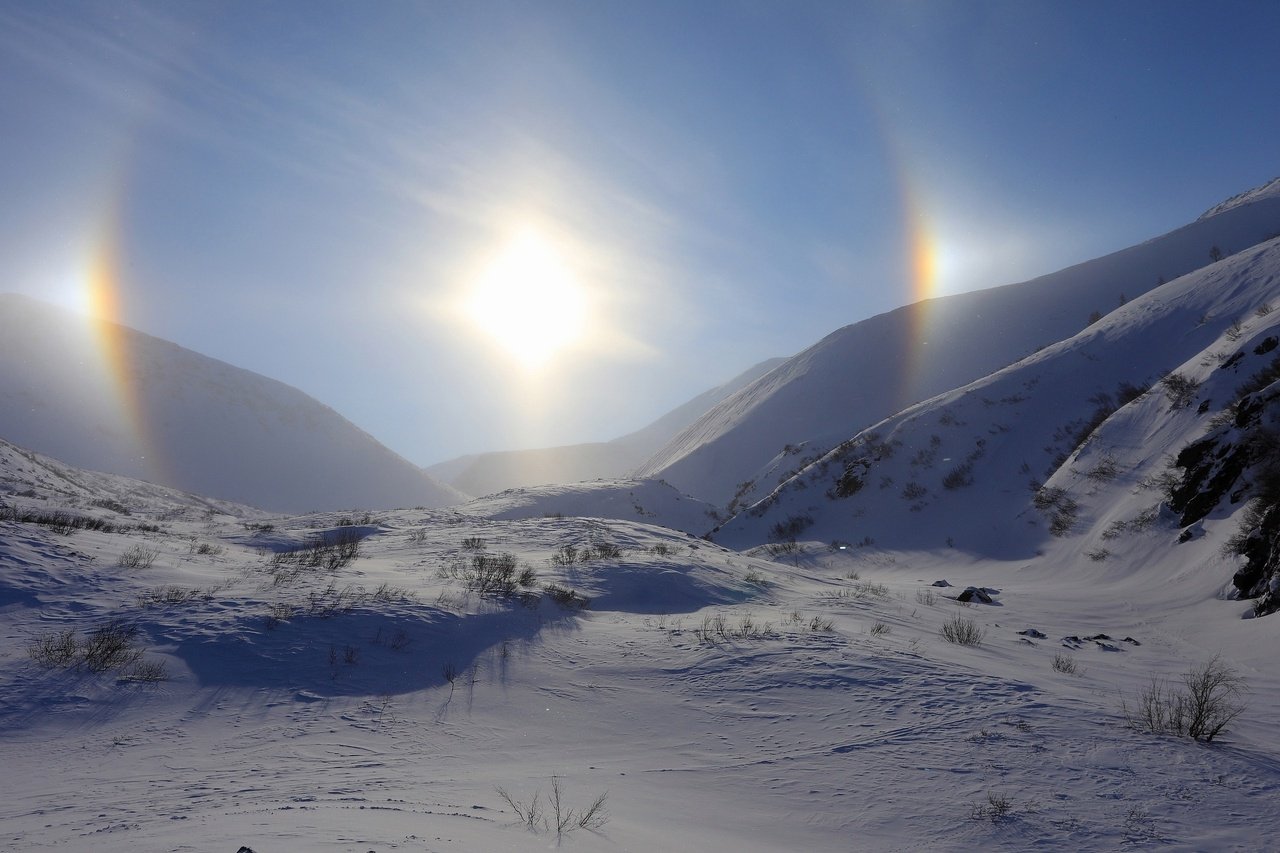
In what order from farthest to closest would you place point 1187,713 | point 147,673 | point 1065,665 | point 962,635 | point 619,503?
point 619,503
point 962,635
point 1065,665
point 147,673
point 1187,713

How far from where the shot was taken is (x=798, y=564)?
64.1 feet

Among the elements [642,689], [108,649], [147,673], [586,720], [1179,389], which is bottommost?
[586,720]

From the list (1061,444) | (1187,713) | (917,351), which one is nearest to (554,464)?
(917,351)

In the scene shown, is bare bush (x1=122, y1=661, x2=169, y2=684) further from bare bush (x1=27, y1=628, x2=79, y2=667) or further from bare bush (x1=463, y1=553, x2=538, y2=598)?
bare bush (x1=463, y1=553, x2=538, y2=598)

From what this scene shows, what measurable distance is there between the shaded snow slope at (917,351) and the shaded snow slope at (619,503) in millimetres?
3134

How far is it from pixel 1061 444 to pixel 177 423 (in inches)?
3171

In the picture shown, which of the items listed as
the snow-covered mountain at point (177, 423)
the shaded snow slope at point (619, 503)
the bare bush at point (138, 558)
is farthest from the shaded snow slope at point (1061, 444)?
the snow-covered mountain at point (177, 423)

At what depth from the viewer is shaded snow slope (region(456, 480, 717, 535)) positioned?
3065 centimetres

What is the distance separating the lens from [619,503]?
32.4 meters

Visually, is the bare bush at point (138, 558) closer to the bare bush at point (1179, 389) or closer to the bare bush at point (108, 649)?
the bare bush at point (108, 649)

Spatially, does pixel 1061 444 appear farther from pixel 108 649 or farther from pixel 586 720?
pixel 108 649

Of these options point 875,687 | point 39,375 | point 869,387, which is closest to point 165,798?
point 875,687

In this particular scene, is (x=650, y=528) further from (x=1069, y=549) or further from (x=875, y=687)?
(x=875, y=687)

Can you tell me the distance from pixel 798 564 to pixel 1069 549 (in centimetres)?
732
